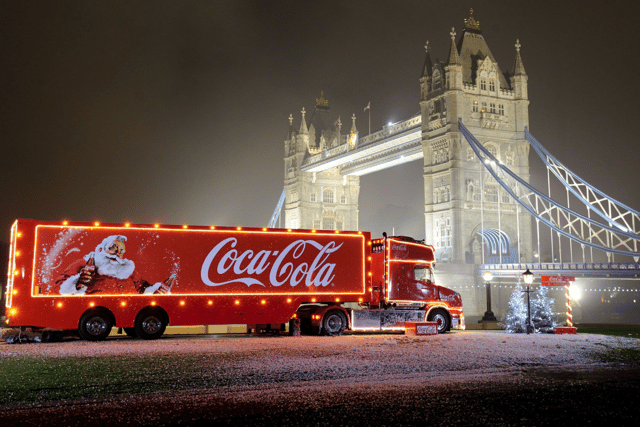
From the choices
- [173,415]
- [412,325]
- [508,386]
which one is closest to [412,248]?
[412,325]

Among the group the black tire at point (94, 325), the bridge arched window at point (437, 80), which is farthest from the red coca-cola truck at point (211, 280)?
the bridge arched window at point (437, 80)

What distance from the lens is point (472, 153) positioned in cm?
6378

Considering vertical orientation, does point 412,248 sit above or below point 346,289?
above

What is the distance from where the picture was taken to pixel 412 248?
815 inches

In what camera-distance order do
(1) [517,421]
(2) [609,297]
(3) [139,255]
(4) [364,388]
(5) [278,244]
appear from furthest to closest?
1. (2) [609,297]
2. (5) [278,244]
3. (3) [139,255]
4. (4) [364,388]
5. (1) [517,421]

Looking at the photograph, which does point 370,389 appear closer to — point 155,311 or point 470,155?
point 155,311

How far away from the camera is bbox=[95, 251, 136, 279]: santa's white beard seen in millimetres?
17578

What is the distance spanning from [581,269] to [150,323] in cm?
4444

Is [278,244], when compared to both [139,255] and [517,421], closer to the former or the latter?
[139,255]

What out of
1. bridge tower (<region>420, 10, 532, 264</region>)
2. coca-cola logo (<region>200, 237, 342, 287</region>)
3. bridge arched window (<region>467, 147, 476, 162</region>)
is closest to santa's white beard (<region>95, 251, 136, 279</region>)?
coca-cola logo (<region>200, 237, 342, 287</region>)

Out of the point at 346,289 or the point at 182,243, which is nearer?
the point at 182,243

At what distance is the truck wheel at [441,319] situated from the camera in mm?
20859

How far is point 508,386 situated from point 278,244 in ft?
35.8

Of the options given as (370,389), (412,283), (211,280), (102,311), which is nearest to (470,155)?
(412,283)
